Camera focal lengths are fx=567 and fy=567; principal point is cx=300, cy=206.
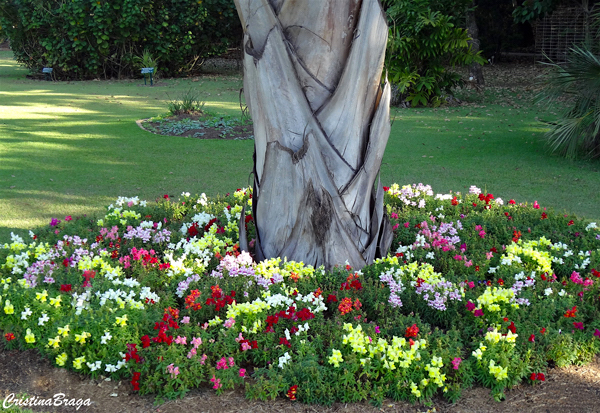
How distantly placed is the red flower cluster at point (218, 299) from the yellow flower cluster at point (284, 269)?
0.30m

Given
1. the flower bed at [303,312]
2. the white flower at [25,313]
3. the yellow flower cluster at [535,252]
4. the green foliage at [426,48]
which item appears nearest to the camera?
the flower bed at [303,312]

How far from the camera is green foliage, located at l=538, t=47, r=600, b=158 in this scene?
7230mm

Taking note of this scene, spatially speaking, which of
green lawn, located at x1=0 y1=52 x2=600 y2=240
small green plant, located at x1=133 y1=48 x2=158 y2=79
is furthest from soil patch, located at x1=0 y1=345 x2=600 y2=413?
small green plant, located at x1=133 y1=48 x2=158 y2=79

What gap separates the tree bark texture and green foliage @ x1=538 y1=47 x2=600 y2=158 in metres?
4.62

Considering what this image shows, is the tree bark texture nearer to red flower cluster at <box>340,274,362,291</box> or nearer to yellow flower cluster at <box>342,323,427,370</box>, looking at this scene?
red flower cluster at <box>340,274,362,291</box>

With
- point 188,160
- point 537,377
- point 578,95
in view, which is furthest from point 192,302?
point 578,95

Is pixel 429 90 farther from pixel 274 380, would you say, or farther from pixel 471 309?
pixel 274 380

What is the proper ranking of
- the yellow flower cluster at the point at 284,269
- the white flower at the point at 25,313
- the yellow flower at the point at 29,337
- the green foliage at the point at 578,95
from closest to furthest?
1. the yellow flower at the point at 29,337
2. the white flower at the point at 25,313
3. the yellow flower cluster at the point at 284,269
4. the green foliage at the point at 578,95

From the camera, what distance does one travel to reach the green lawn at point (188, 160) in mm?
6438

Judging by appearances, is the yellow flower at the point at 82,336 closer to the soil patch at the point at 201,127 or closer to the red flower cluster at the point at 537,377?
the red flower cluster at the point at 537,377

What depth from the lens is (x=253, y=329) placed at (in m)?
3.14

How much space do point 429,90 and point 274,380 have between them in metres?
10.9

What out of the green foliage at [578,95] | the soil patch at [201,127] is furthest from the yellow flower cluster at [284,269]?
the soil patch at [201,127]

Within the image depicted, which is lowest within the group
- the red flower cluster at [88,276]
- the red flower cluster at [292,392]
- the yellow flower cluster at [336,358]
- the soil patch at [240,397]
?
the soil patch at [240,397]
